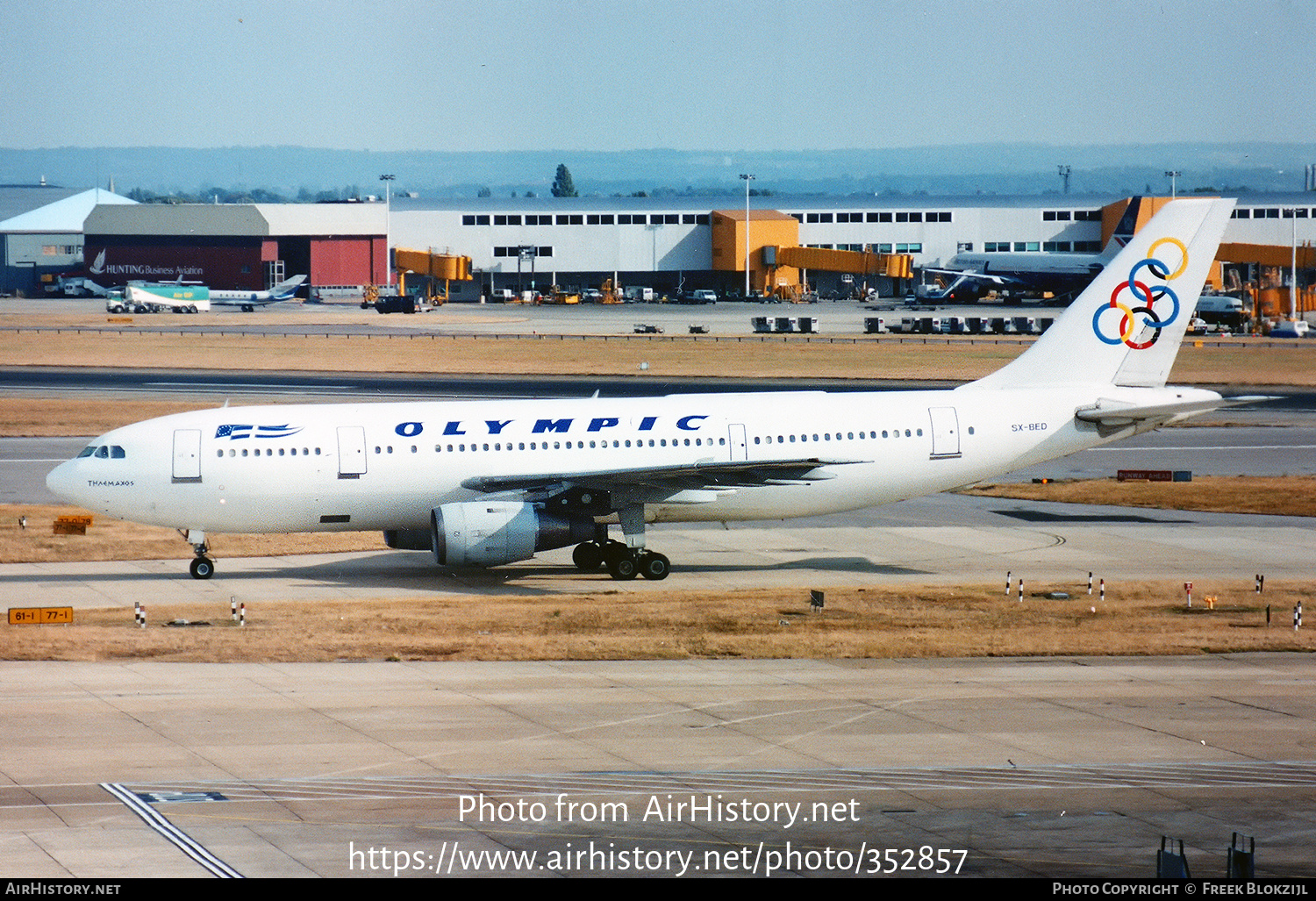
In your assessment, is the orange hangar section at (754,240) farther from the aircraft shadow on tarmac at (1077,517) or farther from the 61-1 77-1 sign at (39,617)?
the 61-1 77-1 sign at (39,617)

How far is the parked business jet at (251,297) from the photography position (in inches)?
6570

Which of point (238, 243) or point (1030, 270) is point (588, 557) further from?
point (238, 243)

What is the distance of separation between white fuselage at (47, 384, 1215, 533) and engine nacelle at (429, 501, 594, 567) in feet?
5.05

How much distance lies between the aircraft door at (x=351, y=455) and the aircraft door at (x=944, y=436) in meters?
15.4

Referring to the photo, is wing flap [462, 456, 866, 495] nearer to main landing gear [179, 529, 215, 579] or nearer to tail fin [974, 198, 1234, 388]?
main landing gear [179, 529, 215, 579]

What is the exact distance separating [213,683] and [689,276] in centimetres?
15945

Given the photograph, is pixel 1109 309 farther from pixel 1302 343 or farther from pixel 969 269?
pixel 969 269

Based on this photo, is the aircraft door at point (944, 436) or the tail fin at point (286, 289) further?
the tail fin at point (286, 289)

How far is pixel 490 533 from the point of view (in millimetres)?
38062

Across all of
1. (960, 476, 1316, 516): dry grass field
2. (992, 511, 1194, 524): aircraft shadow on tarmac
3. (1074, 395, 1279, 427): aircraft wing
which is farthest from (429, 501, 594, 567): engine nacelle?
(960, 476, 1316, 516): dry grass field

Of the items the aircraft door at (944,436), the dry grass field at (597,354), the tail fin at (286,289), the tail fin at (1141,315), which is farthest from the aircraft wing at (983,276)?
the aircraft door at (944,436)

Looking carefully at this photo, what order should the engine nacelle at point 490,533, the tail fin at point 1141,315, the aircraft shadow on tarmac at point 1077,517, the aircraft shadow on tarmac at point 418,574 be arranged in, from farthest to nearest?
the aircraft shadow on tarmac at point 1077,517 → the tail fin at point 1141,315 → the aircraft shadow on tarmac at point 418,574 → the engine nacelle at point 490,533

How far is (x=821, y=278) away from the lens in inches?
7303

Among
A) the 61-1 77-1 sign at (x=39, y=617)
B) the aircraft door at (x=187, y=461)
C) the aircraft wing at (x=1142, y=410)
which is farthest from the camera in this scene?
the aircraft wing at (x=1142, y=410)
